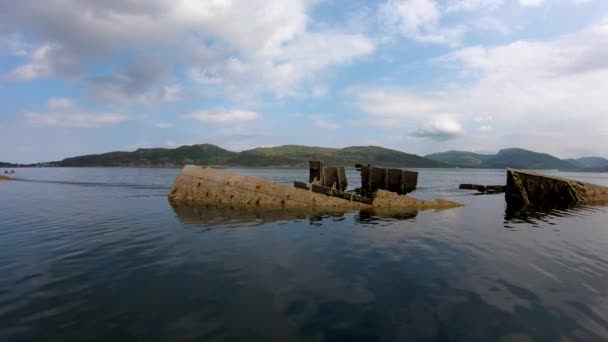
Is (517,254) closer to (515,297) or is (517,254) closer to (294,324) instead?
(515,297)

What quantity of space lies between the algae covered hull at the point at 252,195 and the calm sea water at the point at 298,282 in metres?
5.41

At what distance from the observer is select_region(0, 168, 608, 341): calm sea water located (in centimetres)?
593

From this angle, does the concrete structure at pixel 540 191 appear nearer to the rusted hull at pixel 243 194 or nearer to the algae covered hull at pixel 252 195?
the algae covered hull at pixel 252 195

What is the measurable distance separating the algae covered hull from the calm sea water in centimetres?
541

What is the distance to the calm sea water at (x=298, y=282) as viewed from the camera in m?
5.93

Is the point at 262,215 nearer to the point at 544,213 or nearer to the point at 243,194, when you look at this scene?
the point at 243,194

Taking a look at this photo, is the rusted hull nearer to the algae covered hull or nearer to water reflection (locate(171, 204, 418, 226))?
the algae covered hull

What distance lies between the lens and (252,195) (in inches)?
824

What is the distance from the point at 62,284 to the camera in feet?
25.8

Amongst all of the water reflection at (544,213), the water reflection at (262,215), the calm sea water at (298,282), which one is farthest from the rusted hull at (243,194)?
the water reflection at (544,213)

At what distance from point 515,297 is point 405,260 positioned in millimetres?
3156

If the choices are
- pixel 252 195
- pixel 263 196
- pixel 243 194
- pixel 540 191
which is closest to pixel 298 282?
pixel 263 196

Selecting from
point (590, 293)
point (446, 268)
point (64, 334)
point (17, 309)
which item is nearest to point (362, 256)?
point (446, 268)

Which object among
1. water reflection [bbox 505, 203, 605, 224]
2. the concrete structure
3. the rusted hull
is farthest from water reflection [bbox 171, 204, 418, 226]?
the concrete structure
